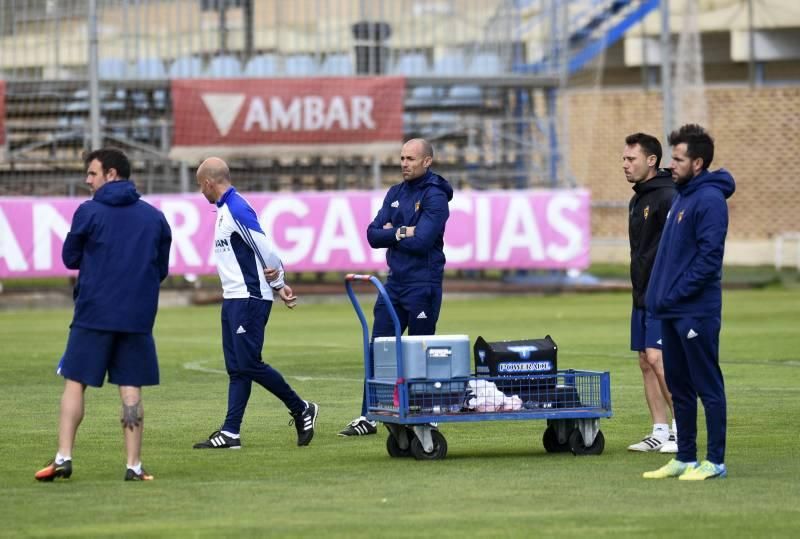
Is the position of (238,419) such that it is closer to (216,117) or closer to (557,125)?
(216,117)

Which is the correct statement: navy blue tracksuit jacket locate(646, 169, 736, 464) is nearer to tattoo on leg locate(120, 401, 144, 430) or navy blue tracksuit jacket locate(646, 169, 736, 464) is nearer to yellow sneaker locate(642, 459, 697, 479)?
yellow sneaker locate(642, 459, 697, 479)

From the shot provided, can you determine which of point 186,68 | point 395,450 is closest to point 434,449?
point 395,450

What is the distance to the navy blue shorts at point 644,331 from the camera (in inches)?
457

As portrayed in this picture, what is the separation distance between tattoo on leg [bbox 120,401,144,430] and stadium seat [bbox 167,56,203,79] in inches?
1046

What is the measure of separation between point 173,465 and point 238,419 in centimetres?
106

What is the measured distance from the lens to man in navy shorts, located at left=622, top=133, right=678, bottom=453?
11586mm

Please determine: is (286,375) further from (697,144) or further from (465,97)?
(465,97)

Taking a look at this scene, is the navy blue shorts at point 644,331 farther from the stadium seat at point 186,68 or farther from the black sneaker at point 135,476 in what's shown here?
the stadium seat at point 186,68

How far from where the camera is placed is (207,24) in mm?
36469

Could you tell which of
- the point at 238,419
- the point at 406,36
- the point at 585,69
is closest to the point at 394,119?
the point at 406,36

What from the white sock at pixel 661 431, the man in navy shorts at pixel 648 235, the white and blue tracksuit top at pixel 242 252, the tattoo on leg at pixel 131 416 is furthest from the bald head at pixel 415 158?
the tattoo on leg at pixel 131 416

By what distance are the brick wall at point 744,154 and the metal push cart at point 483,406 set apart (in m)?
32.3

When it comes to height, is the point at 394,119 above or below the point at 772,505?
above

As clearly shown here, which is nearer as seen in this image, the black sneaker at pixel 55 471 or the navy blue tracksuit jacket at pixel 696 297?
the navy blue tracksuit jacket at pixel 696 297
